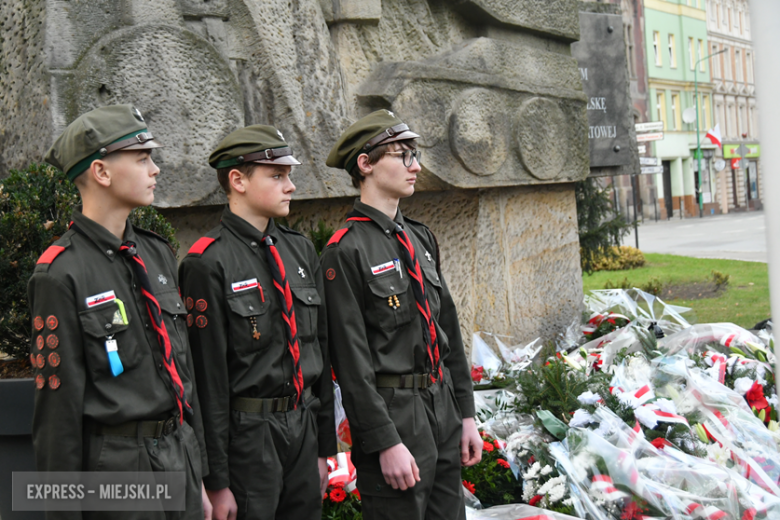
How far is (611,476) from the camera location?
3.35 m

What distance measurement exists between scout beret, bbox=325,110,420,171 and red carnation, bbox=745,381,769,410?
255 cm

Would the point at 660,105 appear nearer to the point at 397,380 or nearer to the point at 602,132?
the point at 602,132

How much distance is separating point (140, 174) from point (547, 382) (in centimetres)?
255

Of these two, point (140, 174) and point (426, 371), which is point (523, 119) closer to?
point (426, 371)

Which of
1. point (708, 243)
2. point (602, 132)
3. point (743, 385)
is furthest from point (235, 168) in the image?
point (708, 243)

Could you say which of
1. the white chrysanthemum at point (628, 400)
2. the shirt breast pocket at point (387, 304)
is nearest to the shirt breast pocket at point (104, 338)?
the shirt breast pocket at point (387, 304)

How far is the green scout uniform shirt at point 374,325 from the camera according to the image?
103 inches

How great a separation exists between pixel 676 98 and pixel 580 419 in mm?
39750

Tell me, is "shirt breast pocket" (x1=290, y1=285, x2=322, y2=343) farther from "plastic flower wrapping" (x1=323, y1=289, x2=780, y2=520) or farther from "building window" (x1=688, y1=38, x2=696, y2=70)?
"building window" (x1=688, y1=38, x2=696, y2=70)

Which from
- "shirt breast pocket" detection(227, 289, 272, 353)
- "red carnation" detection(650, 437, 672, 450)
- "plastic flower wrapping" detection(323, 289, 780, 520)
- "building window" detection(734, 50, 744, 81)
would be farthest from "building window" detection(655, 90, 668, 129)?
"shirt breast pocket" detection(227, 289, 272, 353)

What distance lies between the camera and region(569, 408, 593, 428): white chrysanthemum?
12.1 feet

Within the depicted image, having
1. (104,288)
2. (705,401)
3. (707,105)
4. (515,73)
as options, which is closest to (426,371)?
(104,288)

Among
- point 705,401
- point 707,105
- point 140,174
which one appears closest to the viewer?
point 140,174

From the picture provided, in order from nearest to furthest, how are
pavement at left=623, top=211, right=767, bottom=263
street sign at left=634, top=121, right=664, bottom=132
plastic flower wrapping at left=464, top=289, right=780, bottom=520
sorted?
plastic flower wrapping at left=464, top=289, right=780, bottom=520 < street sign at left=634, top=121, right=664, bottom=132 < pavement at left=623, top=211, right=767, bottom=263
